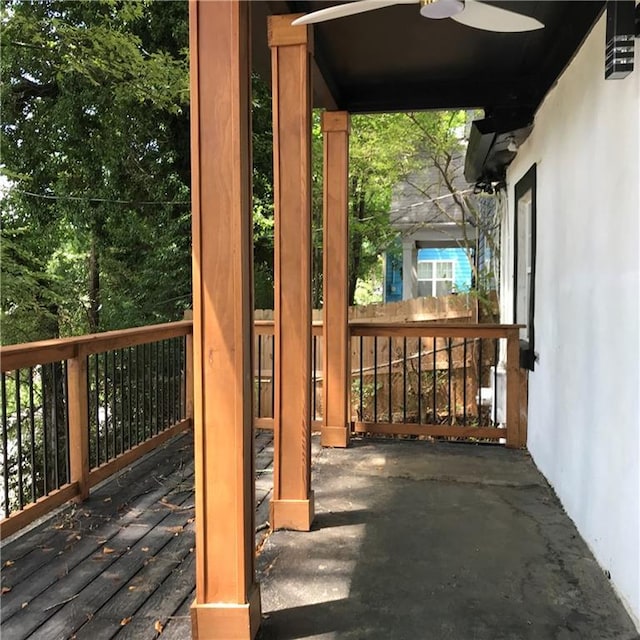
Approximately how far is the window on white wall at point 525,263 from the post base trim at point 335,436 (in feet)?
4.90

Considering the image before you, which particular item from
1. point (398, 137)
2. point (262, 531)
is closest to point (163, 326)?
point (262, 531)

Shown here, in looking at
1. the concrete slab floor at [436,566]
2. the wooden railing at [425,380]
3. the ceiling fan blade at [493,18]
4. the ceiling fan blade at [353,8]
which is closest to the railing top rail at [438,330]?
the wooden railing at [425,380]

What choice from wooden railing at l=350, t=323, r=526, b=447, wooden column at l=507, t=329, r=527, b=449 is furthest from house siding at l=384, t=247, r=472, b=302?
wooden column at l=507, t=329, r=527, b=449

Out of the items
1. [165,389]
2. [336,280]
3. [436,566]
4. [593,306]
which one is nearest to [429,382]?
[336,280]

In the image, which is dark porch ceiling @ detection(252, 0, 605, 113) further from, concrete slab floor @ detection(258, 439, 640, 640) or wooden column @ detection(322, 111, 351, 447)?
concrete slab floor @ detection(258, 439, 640, 640)

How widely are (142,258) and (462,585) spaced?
7.61 m

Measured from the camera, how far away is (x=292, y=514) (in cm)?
298

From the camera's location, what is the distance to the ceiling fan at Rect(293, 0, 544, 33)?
205cm

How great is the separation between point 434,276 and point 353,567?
1001 cm

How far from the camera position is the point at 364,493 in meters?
3.51

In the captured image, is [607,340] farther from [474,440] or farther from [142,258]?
[142,258]

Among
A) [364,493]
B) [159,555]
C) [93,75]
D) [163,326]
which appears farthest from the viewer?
[93,75]

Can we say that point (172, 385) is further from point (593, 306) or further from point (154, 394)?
point (593, 306)

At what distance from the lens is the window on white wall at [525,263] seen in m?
4.22
